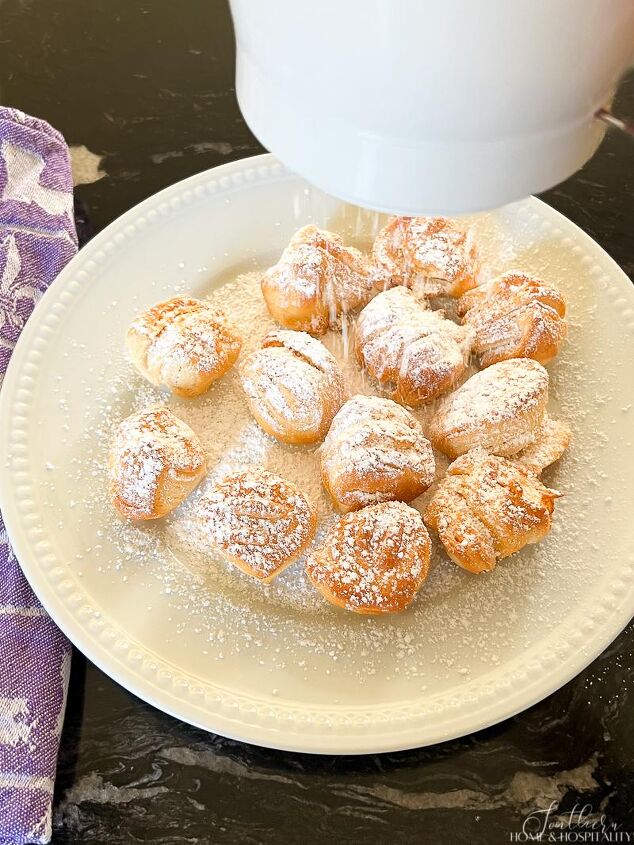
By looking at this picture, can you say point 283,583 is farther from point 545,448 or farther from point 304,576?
point 545,448

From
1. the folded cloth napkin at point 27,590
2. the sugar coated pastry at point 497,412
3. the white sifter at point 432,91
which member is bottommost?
the folded cloth napkin at point 27,590

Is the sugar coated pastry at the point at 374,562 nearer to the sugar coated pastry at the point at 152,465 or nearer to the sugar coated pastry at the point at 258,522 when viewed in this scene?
the sugar coated pastry at the point at 258,522

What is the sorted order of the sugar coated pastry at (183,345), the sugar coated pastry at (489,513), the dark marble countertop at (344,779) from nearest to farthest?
the dark marble countertop at (344,779)
the sugar coated pastry at (489,513)
the sugar coated pastry at (183,345)

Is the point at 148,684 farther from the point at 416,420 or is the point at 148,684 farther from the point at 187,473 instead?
the point at 416,420

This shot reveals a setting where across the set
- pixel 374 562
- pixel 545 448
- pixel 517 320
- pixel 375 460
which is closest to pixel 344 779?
pixel 374 562

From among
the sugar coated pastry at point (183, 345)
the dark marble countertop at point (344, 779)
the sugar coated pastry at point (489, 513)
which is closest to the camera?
the dark marble countertop at point (344, 779)

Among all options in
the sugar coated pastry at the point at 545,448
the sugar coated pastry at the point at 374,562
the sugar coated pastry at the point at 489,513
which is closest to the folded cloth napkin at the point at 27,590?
the sugar coated pastry at the point at 374,562
